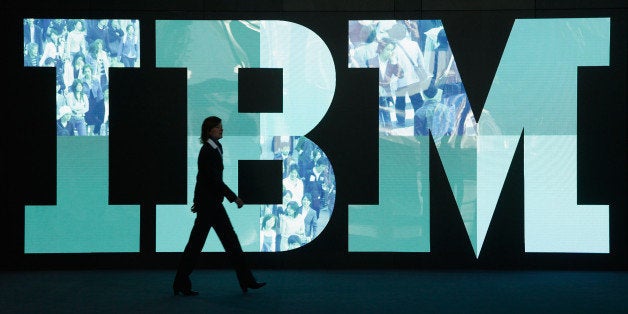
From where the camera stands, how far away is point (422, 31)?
24.2 ft

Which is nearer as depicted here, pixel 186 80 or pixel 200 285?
pixel 200 285

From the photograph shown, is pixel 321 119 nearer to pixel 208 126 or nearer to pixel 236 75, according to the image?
pixel 236 75

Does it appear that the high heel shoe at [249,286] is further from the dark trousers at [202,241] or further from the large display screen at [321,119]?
the large display screen at [321,119]

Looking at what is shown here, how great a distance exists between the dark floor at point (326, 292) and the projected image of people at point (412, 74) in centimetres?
152

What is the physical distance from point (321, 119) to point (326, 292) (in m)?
1.94

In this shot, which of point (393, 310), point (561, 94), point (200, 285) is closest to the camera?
point (393, 310)

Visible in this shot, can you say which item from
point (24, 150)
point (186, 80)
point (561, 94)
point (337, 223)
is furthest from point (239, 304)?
point (561, 94)

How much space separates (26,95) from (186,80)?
1.65 metres

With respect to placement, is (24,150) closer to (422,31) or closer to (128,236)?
(128,236)

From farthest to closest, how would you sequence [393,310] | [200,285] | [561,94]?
[561,94] < [200,285] < [393,310]

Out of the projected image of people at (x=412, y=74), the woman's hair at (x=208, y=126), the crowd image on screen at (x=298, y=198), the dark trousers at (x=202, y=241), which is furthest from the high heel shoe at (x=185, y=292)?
the projected image of people at (x=412, y=74)

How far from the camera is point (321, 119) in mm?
7383

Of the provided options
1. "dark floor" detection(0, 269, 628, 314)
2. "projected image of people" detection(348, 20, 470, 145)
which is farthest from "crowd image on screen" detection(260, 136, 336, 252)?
"projected image of people" detection(348, 20, 470, 145)

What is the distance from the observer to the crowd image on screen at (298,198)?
24.1 ft
